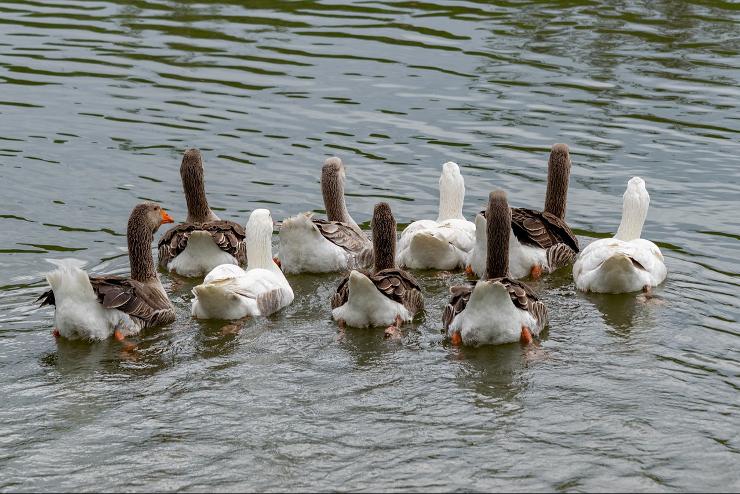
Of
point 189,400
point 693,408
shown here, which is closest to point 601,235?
point 693,408

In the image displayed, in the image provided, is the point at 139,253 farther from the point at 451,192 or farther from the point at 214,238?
the point at 451,192

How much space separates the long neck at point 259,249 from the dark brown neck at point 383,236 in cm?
124

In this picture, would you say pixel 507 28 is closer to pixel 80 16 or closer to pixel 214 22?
pixel 214 22

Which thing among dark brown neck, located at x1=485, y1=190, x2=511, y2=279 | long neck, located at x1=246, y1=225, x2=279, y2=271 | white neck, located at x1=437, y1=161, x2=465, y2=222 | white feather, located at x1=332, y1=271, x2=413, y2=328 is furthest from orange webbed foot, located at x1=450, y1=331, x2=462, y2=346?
white neck, located at x1=437, y1=161, x2=465, y2=222

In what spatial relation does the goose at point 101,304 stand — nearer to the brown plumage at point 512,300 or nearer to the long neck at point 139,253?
the long neck at point 139,253

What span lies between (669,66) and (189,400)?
15021 millimetres

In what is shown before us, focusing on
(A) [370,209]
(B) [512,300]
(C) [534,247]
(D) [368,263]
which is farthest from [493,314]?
(A) [370,209]

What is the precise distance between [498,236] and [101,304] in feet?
13.6

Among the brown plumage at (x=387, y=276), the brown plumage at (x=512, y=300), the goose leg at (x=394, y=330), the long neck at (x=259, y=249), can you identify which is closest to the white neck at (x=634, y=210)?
the brown plumage at (x=512, y=300)

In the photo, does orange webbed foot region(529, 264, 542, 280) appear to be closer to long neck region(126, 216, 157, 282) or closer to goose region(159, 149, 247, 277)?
goose region(159, 149, 247, 277)

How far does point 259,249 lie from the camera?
13.4m

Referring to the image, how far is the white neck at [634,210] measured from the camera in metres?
14.1

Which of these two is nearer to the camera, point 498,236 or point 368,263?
point 498,236

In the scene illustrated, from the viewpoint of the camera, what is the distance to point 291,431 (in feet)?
31.0
